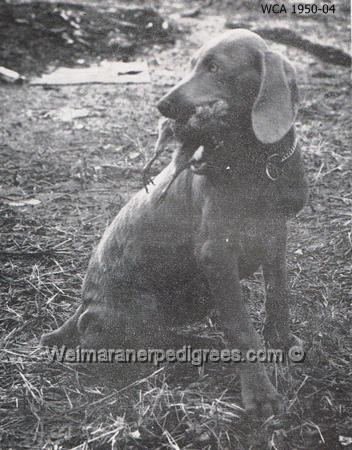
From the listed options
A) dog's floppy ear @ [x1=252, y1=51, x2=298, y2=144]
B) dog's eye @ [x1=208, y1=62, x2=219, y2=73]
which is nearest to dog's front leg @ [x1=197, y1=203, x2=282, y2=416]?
dog's floppy ear @ [x1=252, y1=51, x2=298, y2=144]

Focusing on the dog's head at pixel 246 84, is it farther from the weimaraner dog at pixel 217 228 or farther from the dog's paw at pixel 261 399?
the dog's paw at pixel 261 399

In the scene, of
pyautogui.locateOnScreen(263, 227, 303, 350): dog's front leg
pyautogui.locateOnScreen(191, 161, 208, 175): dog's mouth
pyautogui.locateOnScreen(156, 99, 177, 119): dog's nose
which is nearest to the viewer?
pyautogui.locateOnScreen(156, 99, 177, 119): dog's nose

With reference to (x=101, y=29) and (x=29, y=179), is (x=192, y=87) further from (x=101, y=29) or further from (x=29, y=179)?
(x=101, y=29)

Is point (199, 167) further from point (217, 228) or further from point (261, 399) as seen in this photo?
point (261, 399)

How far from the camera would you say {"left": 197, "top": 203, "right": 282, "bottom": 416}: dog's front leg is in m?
2.67

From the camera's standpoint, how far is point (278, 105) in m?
2.53

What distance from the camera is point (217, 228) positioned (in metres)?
2.66

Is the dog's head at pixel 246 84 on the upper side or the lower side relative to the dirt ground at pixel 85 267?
upper

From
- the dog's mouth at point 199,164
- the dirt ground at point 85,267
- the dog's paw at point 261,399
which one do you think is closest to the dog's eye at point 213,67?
the dog's mouth at point 199,164

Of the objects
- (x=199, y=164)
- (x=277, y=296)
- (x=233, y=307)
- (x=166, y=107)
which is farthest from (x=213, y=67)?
(x=277, y=296)

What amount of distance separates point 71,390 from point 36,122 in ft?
12.0

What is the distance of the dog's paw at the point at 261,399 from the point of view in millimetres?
2785

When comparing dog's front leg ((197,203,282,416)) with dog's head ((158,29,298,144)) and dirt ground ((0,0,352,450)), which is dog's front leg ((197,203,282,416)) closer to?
dirt ground ((0,0,352,450))

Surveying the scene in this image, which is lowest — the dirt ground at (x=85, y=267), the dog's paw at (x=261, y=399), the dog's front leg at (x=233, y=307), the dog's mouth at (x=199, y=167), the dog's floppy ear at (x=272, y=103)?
the dirt ground at (x=85, y=267)
